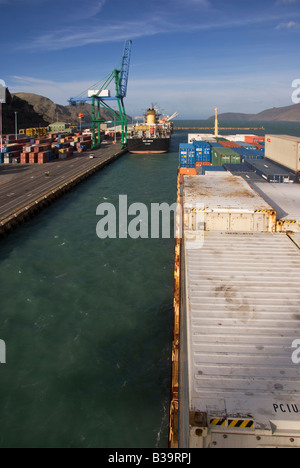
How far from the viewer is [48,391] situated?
1403 cm

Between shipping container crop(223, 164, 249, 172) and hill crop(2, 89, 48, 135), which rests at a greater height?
hill crop(2, 89, 48, 135)

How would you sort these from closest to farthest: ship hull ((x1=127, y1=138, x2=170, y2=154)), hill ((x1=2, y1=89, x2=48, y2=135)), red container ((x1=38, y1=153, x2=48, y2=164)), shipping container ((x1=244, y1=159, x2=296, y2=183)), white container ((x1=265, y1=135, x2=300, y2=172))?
1. shipping container ((x1=244, y1=159, x2=296, y2=183))
2. white container ((x1=265, y1=135, x2=300, y2=172))
3. red container ((x1=38, y1=153, x2=48, y2=164))
4. ship hull ((x1=127, y1=138, x2=170, y2=154))
5. hill ((x1=2, y1=89, x2=48, y2=135))

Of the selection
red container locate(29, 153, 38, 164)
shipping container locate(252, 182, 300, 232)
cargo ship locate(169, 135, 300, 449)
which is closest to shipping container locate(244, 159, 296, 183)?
shipping container locate(252, 182, 300, 232)

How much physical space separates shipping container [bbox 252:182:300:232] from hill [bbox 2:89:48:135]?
476 ft

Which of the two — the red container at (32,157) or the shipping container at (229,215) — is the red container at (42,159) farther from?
the shipping container at (229,215)

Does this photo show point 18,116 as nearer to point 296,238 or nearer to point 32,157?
point 32,157

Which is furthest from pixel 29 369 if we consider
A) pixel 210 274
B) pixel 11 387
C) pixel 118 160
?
pixel 118 160

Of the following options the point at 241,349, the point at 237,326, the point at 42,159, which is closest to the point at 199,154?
the point at 42,159

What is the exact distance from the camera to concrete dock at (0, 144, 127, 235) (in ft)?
116

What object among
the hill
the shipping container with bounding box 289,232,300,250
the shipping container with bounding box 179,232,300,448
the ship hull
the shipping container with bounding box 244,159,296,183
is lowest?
the shipping container with bounding box 179,232,300,448

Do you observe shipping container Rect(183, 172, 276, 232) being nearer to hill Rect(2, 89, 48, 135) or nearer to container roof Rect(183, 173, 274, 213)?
container roof Rect(183, 173, 274, 213)

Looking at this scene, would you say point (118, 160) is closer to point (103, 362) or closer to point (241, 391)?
point (103, 362)

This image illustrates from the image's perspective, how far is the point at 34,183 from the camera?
4959cm

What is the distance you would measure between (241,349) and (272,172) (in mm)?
25736
